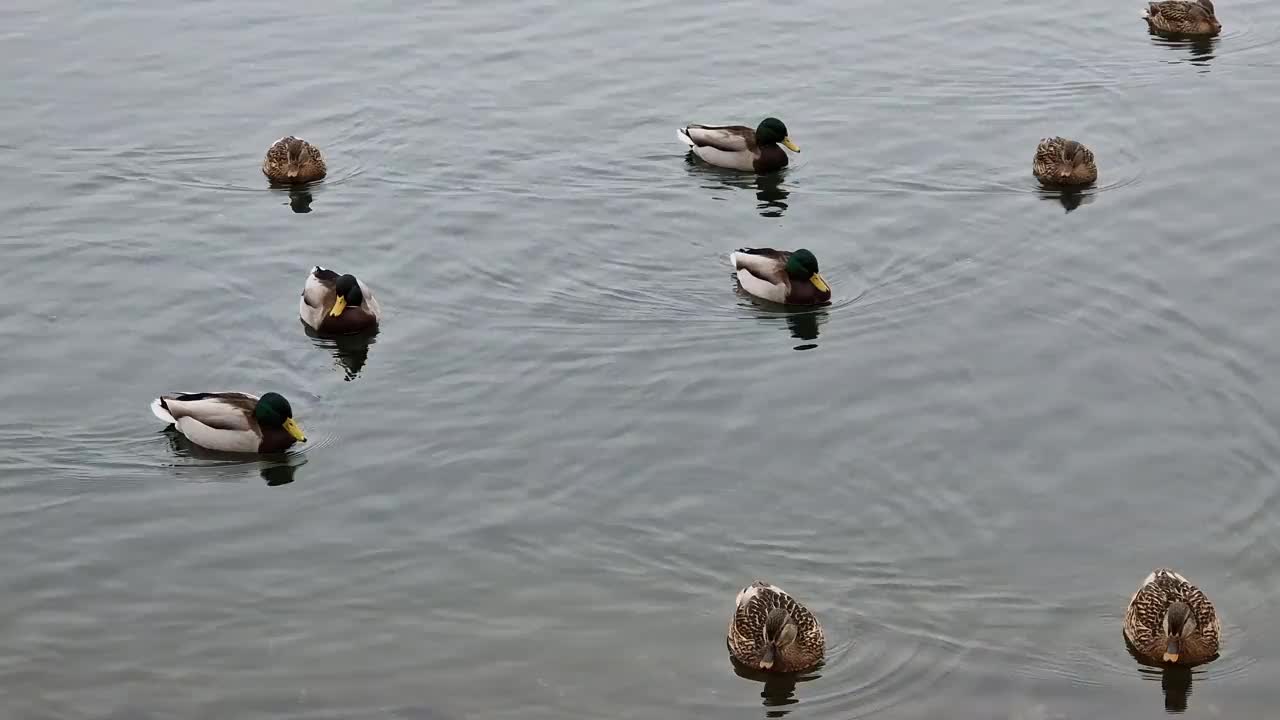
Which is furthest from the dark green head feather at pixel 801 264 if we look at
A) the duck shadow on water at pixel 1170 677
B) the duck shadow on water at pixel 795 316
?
the duck shadow on water at pixel 1170 677

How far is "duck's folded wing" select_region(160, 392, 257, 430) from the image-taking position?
1772cm

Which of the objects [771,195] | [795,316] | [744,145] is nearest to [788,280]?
[795,316]

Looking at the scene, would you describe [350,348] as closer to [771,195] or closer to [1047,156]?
[771,195]

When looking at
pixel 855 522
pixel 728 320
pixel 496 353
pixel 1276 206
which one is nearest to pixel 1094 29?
pixel 1276 206

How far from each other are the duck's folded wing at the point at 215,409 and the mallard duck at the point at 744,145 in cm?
851

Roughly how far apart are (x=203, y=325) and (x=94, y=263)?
2.55 meters

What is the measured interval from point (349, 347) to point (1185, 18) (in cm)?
1453

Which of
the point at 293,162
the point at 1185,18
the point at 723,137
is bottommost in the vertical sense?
the point at 723,137

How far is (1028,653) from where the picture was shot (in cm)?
1394

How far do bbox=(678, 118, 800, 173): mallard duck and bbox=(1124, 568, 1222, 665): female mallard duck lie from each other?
11.4m

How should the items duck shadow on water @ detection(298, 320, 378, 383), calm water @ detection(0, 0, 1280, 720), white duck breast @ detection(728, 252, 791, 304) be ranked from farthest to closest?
white duck breast @ detection(728, 252, 791, 304) → duck shadow on water @ detection(298, 320, 378, 383) → calm water @ detection(0, 0, 1280, 720)

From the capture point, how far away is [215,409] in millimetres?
17750

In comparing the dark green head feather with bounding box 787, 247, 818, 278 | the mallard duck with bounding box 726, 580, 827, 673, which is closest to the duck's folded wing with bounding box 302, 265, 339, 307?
the dark green head feather with bounding box 787, 247, 818, 278

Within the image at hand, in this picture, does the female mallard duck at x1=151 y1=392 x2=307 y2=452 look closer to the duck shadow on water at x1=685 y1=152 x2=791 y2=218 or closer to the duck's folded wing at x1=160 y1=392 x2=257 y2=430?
the duck's folded wing at x1=160 y1=392 x2=257 y2=430
